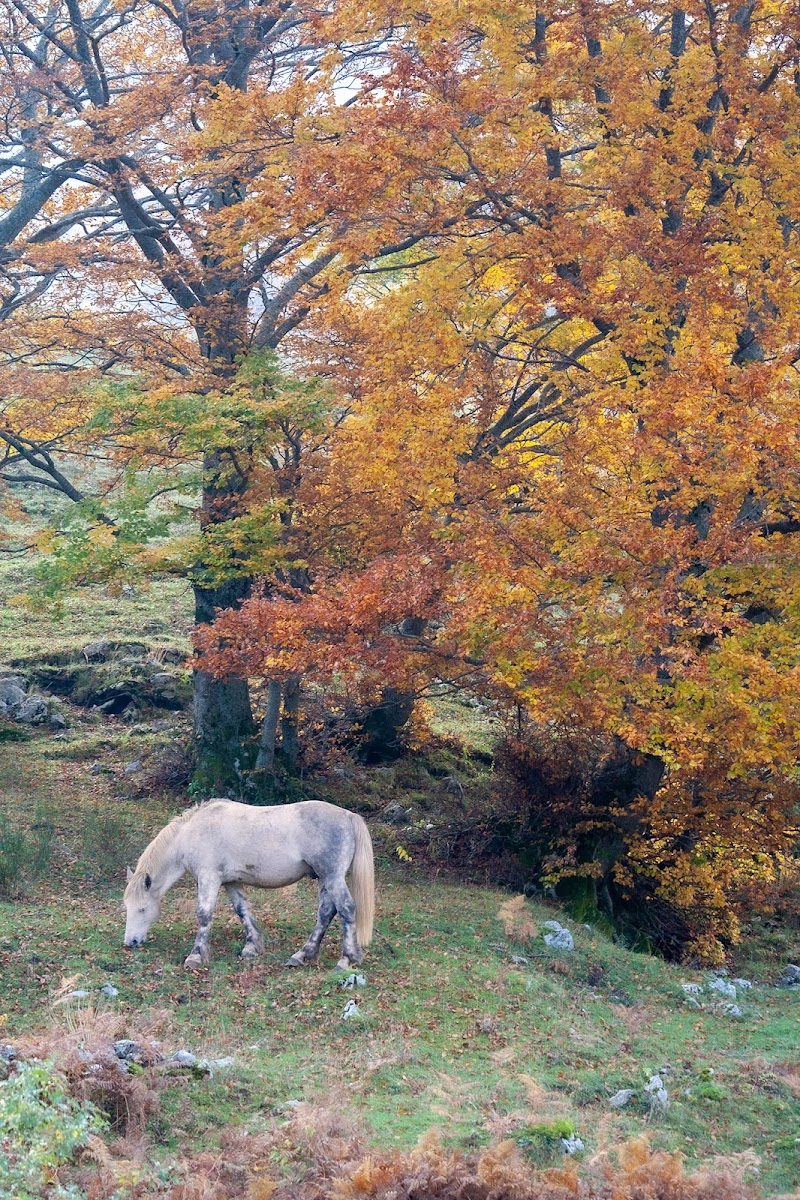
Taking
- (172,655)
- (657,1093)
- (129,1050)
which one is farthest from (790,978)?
(172,655)

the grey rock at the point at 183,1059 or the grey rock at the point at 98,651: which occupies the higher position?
the grey rock at the point at 98,651

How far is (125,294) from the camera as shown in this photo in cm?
1841

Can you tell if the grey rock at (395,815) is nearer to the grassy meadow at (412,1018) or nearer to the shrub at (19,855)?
the grassy meadow at (412,1018)

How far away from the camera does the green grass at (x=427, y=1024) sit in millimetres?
7746

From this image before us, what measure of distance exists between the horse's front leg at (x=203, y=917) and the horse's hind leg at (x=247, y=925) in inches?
9.5

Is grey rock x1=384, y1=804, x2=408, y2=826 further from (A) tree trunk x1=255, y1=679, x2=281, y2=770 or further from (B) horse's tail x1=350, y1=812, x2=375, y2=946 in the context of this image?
(B) horse's tail x1=350, y1=812, x2=375, y2=946

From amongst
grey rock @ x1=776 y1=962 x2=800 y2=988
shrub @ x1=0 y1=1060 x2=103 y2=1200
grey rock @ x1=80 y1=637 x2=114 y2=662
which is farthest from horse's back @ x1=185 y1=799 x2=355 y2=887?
grey rock @ x1=80 y1=637 x2=114 y2=662

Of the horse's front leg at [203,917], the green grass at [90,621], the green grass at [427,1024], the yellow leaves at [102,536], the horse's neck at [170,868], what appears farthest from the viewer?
the green grass at [90,621]

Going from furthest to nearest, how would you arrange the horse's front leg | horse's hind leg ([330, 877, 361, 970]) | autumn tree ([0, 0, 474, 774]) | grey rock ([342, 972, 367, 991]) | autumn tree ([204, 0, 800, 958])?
autumn tree ([0, 0, 474, 774])
autumn tree ([204, 0, 800, 958])
horse's hind leg ([330, 877, 361, 970])
the horse's front leg
grey rock ([342, 972, 367, 991])

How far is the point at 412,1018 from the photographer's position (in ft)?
32.4

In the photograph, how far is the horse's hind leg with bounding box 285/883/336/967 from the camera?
11.0 meters

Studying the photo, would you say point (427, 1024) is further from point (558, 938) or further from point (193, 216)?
point (193, 216)

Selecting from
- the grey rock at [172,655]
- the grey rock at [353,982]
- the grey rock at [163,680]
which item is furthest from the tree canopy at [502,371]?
the grey rock at [172,655]

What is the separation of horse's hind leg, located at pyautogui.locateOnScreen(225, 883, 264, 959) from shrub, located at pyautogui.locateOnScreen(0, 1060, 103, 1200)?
4897 mm
